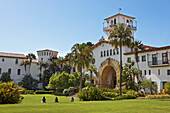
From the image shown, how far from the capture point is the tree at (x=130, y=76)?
130 ft

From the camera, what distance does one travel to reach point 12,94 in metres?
20.4

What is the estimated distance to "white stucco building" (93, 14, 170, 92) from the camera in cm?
3812

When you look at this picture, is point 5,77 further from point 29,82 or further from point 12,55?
point 12,55

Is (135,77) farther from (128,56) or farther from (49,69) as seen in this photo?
(49,69)

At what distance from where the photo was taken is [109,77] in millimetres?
51594

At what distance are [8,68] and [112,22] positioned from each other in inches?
1457

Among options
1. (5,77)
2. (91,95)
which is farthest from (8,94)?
(5,77)

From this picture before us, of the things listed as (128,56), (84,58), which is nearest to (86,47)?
(84,58)

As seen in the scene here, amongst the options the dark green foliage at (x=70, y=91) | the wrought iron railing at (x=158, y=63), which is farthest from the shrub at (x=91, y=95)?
the dark green foliage at (x=70, y=91)

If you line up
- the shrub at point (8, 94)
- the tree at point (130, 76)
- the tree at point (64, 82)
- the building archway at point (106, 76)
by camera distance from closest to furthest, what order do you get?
the shrub at point (8, 94) < the tree at point (130, 76) < the tree at point (64, 82) < the building archway at point (106, 76)

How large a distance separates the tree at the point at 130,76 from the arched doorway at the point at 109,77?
874 centimetres

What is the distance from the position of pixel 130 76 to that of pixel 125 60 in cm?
535

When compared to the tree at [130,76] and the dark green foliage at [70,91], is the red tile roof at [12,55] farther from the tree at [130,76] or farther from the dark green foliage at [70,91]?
the tree at [130,76]

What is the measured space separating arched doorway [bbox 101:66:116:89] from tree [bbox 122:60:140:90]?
8743mm
